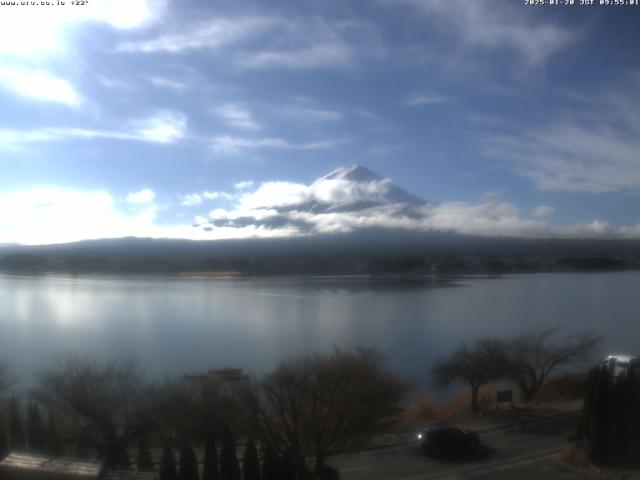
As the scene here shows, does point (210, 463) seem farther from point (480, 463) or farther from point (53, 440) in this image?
point (480, 463)

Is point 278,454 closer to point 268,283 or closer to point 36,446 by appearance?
point 36,446

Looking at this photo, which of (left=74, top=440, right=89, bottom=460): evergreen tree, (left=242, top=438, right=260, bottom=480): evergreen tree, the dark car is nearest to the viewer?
(left=242, top=438, right=260, bottom=480): evergreen tree

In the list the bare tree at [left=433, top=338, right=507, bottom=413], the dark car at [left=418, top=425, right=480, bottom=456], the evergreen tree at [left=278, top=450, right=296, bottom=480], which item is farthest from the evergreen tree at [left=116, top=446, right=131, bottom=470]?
the bare tree at [left=433, top=338, right=507, bottom=413]

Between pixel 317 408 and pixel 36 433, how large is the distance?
299cm

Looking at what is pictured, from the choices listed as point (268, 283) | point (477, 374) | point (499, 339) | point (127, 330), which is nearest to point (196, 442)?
point (477, 374)

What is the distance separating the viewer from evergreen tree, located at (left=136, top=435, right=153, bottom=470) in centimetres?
539

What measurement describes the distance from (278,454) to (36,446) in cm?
254

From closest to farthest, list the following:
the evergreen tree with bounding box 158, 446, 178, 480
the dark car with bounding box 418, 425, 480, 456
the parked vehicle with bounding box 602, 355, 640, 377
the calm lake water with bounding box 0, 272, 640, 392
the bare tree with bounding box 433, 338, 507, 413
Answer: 1. the evergreen tree with bounding box 158, 446, 178, 480
2. the dark car with bounding box 418, 425, 480, 456
3. the parked vehicle with bounding box 602, 355, 640, 377
4. the bare tree with bounding box 433, 338, 507, 413
5. the calm lake water with bounding box 0, 272, 640, 392

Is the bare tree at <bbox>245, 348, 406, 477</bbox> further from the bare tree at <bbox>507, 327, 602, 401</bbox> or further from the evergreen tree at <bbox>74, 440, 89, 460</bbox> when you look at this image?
the bare tree at <bbox>507, 327, 602, 401</bbox>

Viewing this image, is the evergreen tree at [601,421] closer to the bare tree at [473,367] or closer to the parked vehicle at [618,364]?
the parked vehicle at [618,364]

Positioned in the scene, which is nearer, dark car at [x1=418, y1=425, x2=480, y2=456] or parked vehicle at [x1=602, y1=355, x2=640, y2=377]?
dark car at [x1=418, y1=425, x2=480, y2=456]

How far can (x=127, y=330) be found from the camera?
43.9 ft

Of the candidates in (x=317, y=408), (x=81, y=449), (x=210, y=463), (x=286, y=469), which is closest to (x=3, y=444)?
(x=81, y=449)

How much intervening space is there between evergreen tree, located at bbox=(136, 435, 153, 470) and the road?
193 cm
